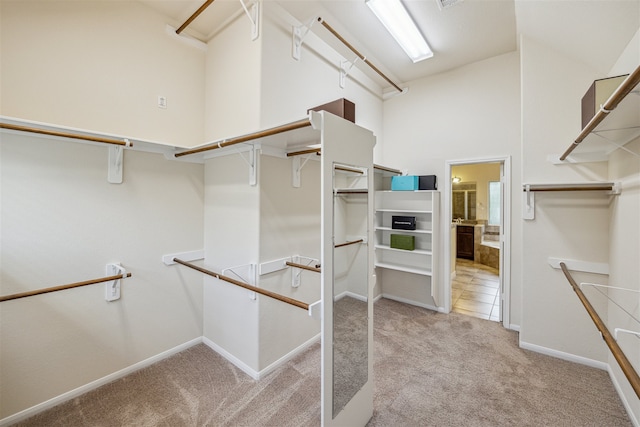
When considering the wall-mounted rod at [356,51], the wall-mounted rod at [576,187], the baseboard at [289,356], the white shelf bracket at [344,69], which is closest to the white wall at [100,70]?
the wall-mounted rod at [356,51]

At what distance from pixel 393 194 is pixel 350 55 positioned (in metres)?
1.87

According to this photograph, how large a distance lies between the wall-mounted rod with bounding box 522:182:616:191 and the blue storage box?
121 cm

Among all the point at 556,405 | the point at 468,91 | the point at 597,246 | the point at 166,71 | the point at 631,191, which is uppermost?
the point at 468,91

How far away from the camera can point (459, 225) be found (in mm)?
6688

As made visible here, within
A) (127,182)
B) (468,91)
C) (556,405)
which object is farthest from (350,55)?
(556,405)

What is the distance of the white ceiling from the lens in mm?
1768

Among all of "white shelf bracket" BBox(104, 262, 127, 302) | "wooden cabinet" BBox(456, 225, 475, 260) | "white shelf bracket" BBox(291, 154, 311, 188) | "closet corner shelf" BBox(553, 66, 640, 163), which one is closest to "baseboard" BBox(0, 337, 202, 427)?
"white shelf bracket" BBox(104, 262, 127, 302)

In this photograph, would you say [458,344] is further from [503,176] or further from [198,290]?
[198,290]

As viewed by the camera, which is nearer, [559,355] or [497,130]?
[559,355]

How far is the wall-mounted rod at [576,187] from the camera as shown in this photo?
80.0 inches

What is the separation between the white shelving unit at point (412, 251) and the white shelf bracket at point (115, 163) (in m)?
2.92

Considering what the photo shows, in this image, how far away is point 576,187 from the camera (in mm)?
2162

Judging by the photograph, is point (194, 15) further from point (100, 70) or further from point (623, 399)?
point (623, 399)

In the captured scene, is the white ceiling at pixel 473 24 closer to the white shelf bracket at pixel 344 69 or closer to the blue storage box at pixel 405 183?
the white shelf bracket at pixel 344 69
